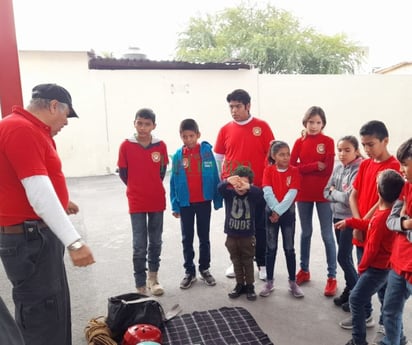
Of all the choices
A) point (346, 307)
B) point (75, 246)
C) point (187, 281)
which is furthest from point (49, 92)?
point (346, 307)

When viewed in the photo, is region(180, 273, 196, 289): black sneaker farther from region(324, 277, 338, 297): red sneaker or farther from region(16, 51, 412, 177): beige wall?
region(16, 51, 412, 177): beige wall

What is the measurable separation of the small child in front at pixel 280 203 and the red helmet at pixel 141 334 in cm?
108

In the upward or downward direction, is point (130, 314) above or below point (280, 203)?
below

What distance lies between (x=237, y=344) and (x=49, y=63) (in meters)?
9.21

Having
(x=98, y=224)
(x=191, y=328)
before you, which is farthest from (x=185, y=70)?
(x=191, y=328)

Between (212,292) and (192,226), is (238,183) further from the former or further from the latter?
(212,292)

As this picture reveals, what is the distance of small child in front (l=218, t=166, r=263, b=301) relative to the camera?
10.1 feet

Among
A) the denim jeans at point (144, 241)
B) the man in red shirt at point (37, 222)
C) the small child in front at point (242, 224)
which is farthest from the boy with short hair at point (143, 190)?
the man in red shirt at point (37, 222)

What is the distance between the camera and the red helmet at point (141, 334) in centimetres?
235

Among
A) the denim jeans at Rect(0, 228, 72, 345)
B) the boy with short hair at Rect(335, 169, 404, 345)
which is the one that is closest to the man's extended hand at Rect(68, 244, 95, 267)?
the denim jeans at Rect(0, 228, 72, 345)

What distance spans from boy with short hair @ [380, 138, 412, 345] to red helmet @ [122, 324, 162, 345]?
1.36m

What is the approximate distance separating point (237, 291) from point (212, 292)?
245mm

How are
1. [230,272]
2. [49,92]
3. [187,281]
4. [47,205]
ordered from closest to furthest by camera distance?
[47,205], [49,92], [187,281], [230,272]

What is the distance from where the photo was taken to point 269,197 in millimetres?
3137
